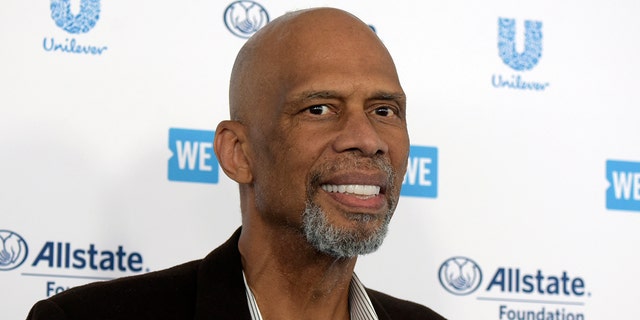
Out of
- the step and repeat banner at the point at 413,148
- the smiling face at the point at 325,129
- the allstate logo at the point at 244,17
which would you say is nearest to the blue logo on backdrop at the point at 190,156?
the step and repeat banner at the point at 413,148

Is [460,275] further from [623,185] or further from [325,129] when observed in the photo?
[325,129]

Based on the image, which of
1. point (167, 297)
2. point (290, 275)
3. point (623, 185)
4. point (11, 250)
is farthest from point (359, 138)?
point (623, 185)

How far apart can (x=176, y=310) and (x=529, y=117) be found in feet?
4.40

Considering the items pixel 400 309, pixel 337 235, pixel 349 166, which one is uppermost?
pixel 349 166

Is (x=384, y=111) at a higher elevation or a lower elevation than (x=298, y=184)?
higher

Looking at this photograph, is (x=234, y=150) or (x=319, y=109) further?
(x=234, y=150)

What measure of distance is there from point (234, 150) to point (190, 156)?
2.05ft

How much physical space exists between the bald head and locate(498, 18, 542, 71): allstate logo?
0.95 metres

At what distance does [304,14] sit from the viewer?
195 centimetres

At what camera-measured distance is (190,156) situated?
2545 millimetres

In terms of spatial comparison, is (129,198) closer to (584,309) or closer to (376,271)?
(376,271)

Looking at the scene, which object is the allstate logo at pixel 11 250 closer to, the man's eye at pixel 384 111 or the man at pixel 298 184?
the man at pixel 298 184

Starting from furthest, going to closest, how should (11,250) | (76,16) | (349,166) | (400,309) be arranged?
(76,16) < (11,250) < (400,309) < (349,166)

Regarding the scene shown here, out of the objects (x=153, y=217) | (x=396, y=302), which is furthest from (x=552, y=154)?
(x=153, y=217)
